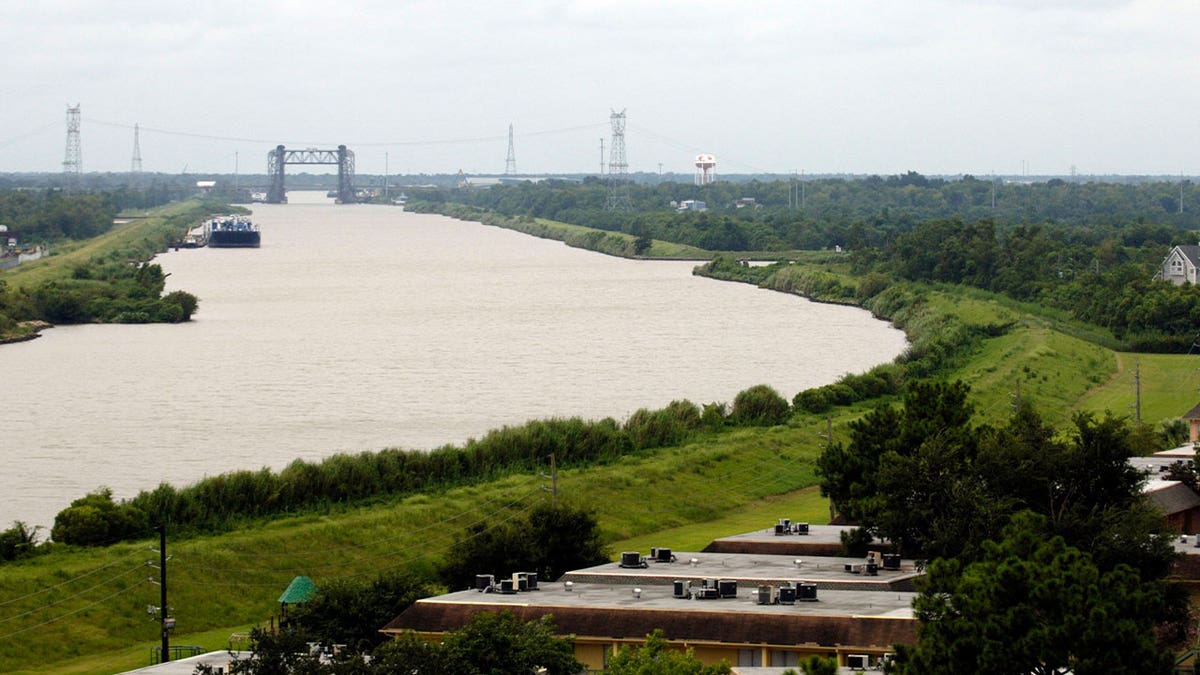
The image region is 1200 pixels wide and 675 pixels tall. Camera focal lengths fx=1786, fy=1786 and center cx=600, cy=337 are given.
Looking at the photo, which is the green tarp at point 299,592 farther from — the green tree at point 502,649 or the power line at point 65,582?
the green tree at point 502,649

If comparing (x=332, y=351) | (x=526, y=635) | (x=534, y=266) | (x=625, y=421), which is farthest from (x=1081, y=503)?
(x=534, y=266)

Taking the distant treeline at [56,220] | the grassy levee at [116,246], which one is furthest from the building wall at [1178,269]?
the distant treeline at [56,220]

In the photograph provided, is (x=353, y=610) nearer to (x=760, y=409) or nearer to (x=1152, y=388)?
(x=760, y=409)

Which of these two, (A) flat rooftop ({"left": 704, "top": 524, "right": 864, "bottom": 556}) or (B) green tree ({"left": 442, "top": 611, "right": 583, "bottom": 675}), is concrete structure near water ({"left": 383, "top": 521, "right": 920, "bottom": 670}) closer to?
(B) green tree ({"left": 442, "top": 611, "right": 583, "bottom": 675})

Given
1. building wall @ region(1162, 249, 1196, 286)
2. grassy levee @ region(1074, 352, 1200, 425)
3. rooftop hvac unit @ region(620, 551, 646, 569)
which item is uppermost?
building wall @ region(1162, 249, 1196, 286)

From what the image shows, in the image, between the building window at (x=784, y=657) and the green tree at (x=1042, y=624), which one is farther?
the building window at (x=784, y=657)

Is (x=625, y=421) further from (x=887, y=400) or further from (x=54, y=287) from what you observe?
(x=54, y=287)

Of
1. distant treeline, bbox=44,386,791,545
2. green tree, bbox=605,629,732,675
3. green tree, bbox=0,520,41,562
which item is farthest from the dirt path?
green tree, bbox=605,629,732,675
